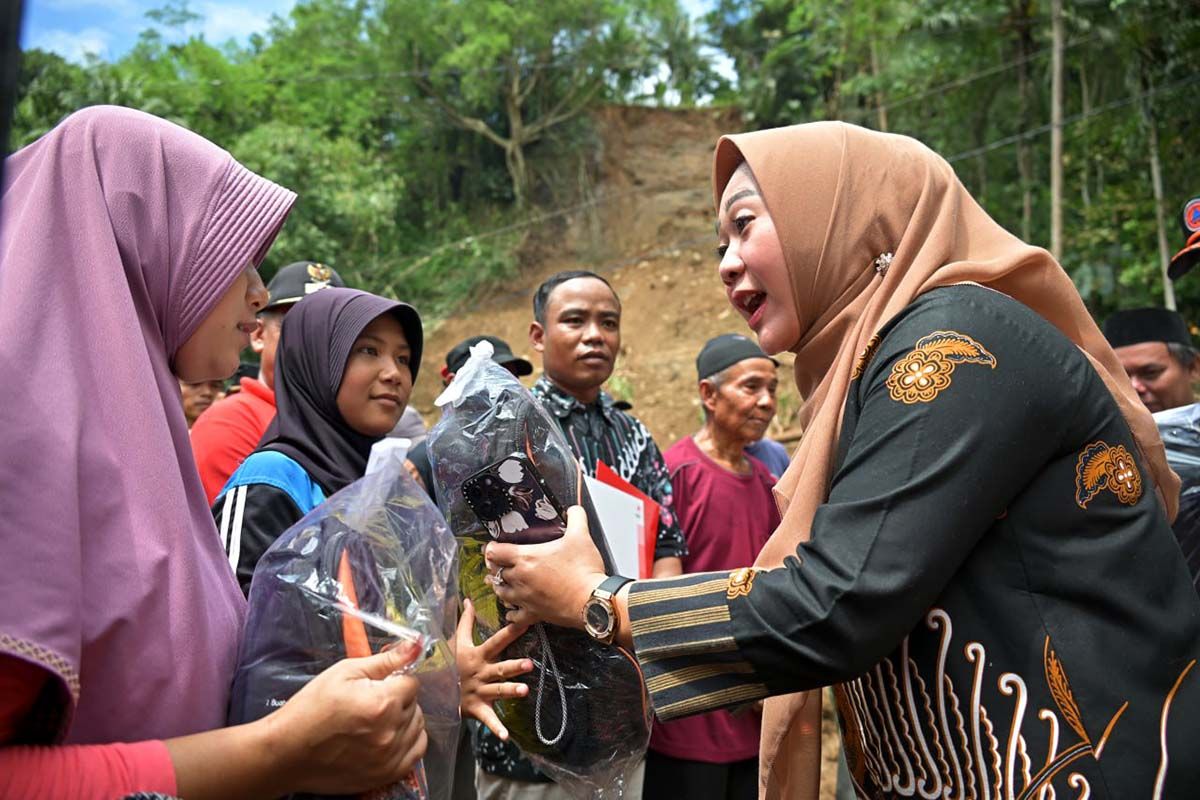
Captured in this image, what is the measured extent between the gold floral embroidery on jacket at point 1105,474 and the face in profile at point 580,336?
2.36m

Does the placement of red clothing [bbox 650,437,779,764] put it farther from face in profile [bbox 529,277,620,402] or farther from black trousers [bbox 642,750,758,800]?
face in profile [bbox 529,277,620,402]

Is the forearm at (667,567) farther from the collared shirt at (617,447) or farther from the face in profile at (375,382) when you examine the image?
the face in profile at (375,382)

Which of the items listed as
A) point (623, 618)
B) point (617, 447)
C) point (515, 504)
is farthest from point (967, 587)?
point (617, 447)

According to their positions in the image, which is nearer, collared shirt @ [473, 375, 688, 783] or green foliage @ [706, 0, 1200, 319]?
collared shirt @ [473, 375, 688, 783]

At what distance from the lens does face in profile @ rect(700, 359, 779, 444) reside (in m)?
4.65

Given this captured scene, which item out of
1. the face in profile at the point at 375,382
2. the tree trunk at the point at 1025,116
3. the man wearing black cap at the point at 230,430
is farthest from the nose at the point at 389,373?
the tree trunk at the point at 1025,116

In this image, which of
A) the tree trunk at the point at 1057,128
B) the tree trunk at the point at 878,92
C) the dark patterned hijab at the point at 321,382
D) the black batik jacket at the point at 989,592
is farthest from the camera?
the tree trunk at the point at 878,92

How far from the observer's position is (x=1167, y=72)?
12594 millimetres

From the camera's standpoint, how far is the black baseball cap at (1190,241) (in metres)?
3.29

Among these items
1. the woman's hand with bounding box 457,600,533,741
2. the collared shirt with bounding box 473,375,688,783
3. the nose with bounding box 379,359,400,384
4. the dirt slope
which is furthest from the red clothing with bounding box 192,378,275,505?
the dirt slope

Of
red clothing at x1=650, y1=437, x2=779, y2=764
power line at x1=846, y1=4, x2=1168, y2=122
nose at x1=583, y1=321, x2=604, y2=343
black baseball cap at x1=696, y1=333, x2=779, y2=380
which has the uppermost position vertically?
power line at x1=846, y1=4, x2=1168, y2=122

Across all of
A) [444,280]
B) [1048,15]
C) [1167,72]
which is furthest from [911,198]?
[444,280]

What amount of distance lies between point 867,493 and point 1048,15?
1487 cm

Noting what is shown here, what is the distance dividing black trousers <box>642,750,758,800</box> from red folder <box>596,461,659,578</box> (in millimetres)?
913
